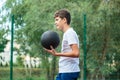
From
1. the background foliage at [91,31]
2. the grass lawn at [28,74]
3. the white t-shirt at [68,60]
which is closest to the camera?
the white t-shirt at [68,60]

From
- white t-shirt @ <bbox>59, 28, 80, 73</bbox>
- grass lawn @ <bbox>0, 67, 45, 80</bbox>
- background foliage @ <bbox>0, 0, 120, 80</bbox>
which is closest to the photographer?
white t-shirt @ <bbox>59, 28, 80, 73</bbox>

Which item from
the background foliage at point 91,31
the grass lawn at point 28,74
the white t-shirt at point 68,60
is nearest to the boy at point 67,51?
the white t-shirt at point 68,60

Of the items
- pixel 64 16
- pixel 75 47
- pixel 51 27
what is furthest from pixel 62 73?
pixel 51 27

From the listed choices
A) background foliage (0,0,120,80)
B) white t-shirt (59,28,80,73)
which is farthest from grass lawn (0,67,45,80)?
white t-shirt (59,28,80,73)

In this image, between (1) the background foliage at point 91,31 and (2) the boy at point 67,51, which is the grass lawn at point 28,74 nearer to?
(1) the background foliage at point 91,31

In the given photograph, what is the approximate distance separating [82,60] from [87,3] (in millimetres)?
2227

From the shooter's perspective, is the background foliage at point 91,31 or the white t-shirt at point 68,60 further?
the background foliage at point 91,31

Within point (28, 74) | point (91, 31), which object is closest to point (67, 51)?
point (91, 31)

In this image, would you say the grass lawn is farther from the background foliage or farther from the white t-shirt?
the white t-shirt

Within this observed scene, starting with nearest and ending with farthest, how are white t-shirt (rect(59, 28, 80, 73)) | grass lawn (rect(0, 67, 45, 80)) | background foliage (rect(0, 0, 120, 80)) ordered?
white t-shirt (rect(59, 28, 80, 73)) → background foliage (rect(0, 0, 120, 80)) → grass lawn (rect(0, 67, 45, 80))

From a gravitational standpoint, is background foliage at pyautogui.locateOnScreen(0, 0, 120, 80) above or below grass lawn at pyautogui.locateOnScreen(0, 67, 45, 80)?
above

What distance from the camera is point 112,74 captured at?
1077cm

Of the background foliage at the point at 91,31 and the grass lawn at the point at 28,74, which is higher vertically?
the background foliage at the point at 91,31

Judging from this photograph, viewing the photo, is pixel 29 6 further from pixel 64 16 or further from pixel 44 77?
pixel 64 16
